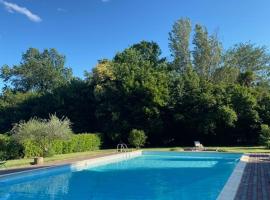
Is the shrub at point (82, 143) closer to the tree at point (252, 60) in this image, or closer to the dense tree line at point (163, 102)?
the dense tree line at point (163, 102)

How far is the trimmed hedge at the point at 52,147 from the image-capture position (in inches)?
788

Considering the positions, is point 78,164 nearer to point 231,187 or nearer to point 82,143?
point 231,187

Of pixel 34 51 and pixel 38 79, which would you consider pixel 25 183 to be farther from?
pixel 34 51

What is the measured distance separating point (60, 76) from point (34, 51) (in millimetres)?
7715

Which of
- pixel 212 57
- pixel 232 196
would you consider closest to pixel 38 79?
pixel 212 57

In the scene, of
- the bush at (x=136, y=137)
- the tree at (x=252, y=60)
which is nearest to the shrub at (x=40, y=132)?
the bush at (x=136, y=137)

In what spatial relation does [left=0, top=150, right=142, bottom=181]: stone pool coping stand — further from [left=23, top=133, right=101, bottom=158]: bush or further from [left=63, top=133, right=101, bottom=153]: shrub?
[left=63, top=133, right=101, bottom=153]: shrub

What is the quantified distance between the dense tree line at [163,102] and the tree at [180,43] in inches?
7.8

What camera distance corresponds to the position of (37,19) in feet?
90.2

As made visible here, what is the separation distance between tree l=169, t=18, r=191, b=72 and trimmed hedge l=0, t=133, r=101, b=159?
16473 millimetres

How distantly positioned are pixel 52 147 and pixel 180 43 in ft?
79.1

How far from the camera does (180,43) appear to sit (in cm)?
4191

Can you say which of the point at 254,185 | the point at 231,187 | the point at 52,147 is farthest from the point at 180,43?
the point at 231,187

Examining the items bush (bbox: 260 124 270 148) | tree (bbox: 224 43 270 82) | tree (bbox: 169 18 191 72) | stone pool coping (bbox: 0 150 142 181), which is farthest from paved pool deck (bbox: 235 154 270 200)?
tree (bbox: 224 43 270 82)
